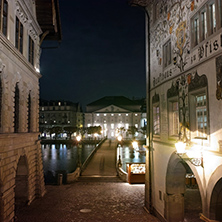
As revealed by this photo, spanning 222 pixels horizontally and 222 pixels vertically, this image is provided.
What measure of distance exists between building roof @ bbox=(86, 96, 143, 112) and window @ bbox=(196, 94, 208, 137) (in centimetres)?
10642

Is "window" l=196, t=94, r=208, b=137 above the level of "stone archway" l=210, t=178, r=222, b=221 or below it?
above

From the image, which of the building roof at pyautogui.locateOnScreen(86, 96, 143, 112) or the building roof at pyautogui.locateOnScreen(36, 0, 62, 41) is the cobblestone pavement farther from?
the building roof at pyautogui.locateOnScreen(86, 96, 143, 112)

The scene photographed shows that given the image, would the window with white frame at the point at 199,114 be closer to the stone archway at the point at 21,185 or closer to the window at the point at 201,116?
the window at the point at 201,116

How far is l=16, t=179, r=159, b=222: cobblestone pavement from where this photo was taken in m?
14.9

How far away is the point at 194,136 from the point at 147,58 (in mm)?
7638

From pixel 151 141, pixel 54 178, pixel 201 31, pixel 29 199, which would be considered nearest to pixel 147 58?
pixel 151 141

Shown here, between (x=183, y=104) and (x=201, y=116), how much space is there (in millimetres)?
1353

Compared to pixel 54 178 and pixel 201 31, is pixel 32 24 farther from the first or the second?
pixel 54 178

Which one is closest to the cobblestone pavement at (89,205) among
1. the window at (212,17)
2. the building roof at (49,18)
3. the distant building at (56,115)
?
the window at (212,17)

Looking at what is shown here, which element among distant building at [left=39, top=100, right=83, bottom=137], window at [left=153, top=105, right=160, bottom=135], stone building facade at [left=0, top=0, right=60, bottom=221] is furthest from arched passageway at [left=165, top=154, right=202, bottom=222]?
distant building at [left=39, top=100, right=83, bottom=137]

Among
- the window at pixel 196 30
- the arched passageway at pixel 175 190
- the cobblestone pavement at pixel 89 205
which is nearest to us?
the window at pixel 196 30

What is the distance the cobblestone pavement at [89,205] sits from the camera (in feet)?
48.9

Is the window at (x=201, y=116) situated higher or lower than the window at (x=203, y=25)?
lower

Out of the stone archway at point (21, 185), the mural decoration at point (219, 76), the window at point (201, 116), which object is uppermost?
the mural decoration at point (219, 76)
